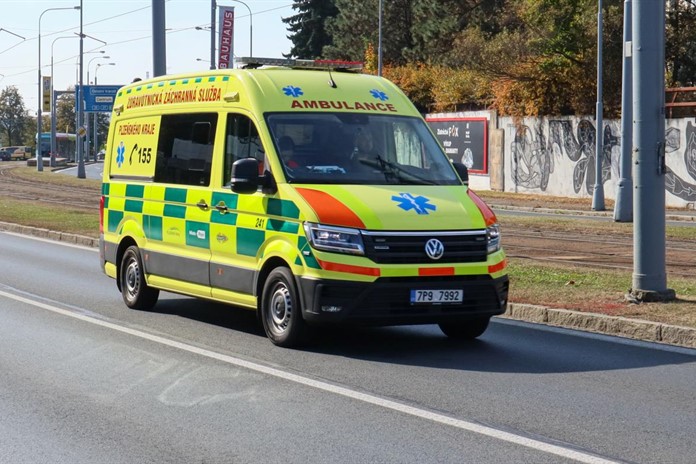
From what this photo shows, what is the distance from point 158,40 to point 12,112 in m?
148

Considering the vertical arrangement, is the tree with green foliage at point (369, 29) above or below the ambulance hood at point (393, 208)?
above

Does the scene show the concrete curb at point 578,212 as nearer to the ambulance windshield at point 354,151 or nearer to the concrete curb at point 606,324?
the concrete curb at point 606,324

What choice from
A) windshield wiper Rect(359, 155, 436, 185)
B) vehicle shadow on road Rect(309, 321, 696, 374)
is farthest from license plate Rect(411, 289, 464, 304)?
windshield wiper Rect(359, 155, 436, 185)

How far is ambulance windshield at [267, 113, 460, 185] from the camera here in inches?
406

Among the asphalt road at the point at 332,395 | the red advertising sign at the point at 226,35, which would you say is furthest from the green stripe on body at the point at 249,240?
the red advertising sign at the point at 226,35

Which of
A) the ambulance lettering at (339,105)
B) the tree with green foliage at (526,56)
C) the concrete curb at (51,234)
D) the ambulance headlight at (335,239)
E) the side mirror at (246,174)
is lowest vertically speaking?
the concrete curb at (51,234)

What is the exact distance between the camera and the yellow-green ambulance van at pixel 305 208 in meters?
9.55

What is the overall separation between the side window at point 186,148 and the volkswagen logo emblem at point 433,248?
8.72ft

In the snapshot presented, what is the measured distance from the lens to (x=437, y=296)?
9641 millimetres

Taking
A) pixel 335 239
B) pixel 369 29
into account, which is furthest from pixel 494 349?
pixel 369 29

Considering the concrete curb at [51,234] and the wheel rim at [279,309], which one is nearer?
the wheel rim at [279,309]

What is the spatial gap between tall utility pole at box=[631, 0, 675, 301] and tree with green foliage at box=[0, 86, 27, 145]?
157303 millimetres

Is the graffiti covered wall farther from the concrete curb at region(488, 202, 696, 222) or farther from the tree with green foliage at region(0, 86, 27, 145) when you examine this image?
the tree with green foliage at region(0, 86, 27, 145)

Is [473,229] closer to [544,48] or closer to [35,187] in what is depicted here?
[544,48]
